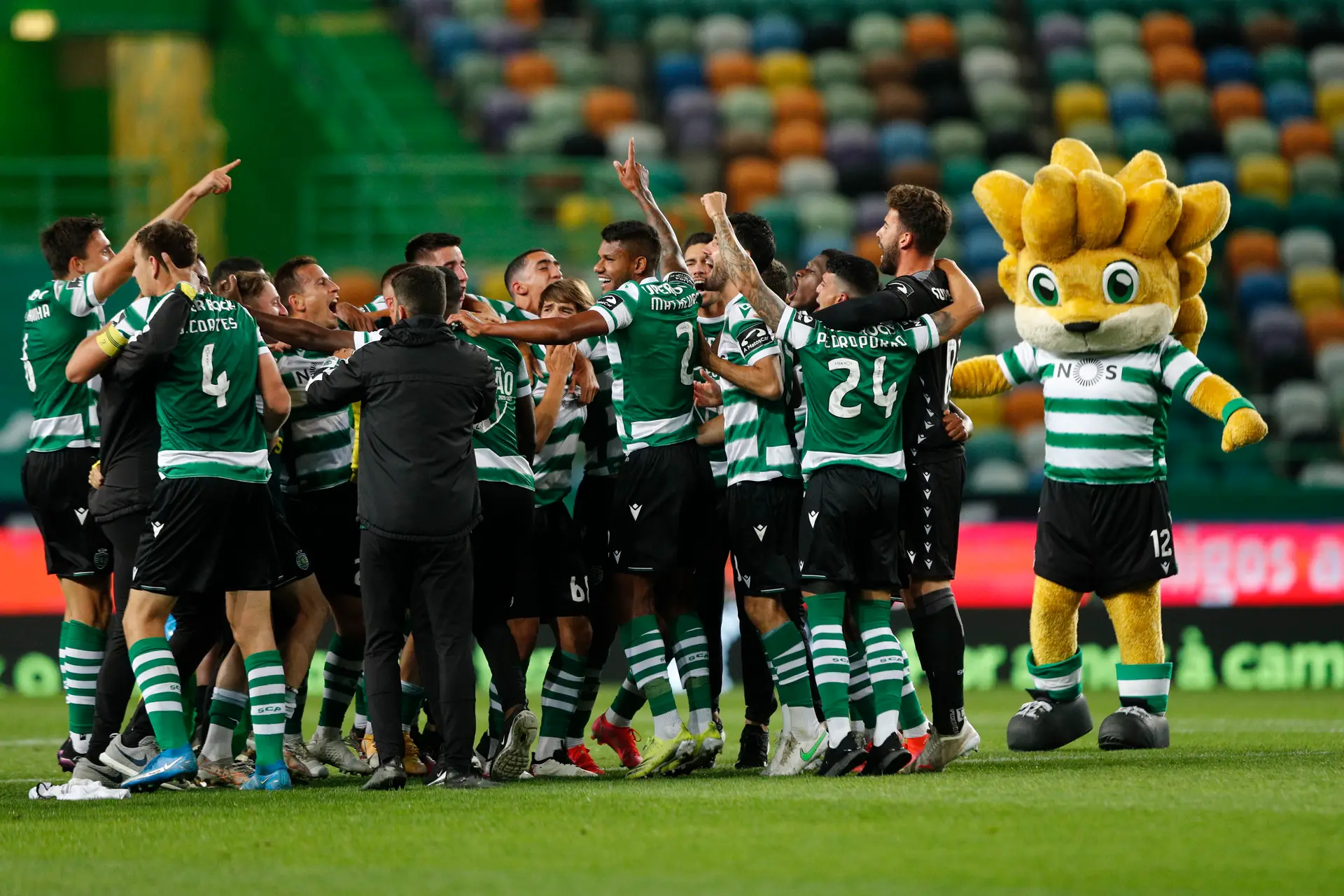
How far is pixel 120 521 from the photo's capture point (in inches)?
263

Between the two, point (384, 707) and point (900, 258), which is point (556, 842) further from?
point (900, 258)

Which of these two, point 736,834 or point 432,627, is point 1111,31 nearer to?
point 432,627

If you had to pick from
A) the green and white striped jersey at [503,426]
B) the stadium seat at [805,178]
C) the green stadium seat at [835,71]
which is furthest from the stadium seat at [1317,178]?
the green and white striped jersey at [503,426]

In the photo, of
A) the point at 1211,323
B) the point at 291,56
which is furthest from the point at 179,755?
the point at 1211,323

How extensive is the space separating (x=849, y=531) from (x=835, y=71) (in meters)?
14.2

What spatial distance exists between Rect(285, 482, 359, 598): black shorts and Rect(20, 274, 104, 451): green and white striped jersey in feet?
3.06

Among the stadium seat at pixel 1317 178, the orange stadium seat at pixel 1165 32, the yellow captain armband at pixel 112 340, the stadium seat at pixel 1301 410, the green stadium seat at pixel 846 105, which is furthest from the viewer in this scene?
the orange stadium seat at pixel 1165 32

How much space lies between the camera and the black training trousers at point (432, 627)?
6.41m

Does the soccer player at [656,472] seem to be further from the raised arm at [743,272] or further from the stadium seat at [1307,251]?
the stadium seat at [1307,251]

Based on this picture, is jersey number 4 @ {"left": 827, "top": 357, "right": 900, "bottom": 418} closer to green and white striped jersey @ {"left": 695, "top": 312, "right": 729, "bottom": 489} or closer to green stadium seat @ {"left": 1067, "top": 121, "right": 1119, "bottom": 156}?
green and white striped jersey @ {"left": 695, "top": 312, "right": 729, "bottom": 489}

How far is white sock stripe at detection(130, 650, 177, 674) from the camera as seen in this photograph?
6.49 meters

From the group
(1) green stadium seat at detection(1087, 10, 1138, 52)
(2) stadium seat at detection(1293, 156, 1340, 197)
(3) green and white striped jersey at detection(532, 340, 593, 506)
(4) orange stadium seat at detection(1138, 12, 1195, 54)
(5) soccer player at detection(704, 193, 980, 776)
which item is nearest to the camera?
(5) soccer player at detection(704, 193, 980, 776)

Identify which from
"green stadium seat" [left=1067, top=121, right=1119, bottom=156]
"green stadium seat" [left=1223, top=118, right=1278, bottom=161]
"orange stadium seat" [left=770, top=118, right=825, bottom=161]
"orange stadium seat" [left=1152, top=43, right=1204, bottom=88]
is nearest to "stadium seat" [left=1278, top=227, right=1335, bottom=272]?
"green stadium seat" [left=1223, top=118, right=1278, bottom=161]

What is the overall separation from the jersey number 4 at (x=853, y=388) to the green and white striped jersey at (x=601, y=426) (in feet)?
3.76
